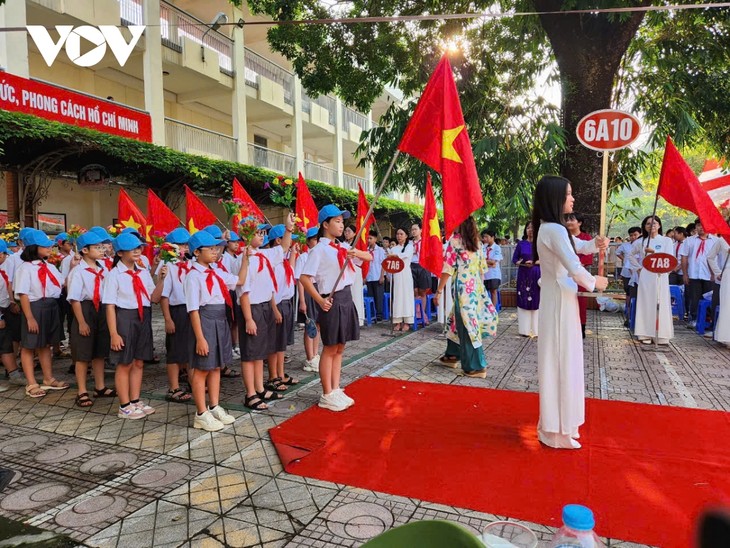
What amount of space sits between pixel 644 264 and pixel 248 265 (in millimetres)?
5435

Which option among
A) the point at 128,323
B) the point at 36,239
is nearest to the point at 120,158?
the point at 36,239

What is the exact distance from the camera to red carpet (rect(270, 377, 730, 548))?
2822 millimetres

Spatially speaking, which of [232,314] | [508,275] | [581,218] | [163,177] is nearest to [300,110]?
[163,177]

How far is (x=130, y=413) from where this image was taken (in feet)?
14.8

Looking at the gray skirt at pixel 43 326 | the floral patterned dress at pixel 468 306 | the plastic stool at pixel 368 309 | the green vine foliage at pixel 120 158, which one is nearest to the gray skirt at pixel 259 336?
the floral patterned dress at pixel 468 306

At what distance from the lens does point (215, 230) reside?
16.6ft

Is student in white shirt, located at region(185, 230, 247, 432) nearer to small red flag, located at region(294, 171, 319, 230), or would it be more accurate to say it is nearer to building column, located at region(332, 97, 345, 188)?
small red flag, located at region(294, 171, 319, 230)

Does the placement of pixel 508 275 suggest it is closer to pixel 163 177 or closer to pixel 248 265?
pixel 163 177

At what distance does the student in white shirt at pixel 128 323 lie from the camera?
4453mm

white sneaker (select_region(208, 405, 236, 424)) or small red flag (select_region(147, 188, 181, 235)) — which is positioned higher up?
small red flag (select_region(147, 188, 181, 235))

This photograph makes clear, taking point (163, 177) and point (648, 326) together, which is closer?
point (648, 326)

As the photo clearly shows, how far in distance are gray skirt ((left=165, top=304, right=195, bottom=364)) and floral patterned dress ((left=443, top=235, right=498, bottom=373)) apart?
2.89 meters

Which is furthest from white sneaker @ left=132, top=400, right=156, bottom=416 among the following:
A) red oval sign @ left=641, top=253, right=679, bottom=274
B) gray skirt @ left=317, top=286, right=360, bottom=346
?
red oval sign @ left=641, top=253, right=679, bottom=274

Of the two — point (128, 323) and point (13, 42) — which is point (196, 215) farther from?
point (13, 42)
